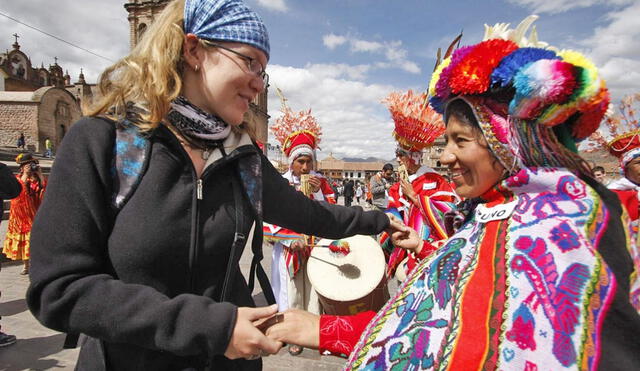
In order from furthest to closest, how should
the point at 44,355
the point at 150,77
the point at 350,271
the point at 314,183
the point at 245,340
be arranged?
the point at 314,183
the point at 44,355
the point at 350,271
the point at 150,77
the point at 245,340

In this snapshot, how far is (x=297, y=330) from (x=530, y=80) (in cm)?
114

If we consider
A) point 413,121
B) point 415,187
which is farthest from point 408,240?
point 415,187

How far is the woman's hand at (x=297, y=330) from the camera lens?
45.4 inches

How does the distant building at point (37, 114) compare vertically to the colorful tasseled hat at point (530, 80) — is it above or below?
above

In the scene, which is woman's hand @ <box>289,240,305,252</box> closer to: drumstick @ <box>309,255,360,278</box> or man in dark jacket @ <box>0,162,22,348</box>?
drumstick @ <box>309,255,360,278</box>

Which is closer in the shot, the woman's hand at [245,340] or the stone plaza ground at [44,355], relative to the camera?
the woman's hand at [245,340]

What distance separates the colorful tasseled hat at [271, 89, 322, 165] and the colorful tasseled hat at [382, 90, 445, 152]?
129 centimetres

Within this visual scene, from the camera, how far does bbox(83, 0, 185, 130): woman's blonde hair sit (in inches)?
44.1

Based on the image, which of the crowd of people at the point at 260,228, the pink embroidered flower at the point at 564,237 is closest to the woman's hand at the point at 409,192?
the crowd of people at the point at 260,228

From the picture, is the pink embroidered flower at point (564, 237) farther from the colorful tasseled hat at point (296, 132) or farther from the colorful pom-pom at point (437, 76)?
the colorful tasseled hat at point (296, 132)

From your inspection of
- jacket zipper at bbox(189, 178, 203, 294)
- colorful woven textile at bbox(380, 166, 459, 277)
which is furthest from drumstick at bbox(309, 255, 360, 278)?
jacket zipper at bbox(189, 178, 203, 294)

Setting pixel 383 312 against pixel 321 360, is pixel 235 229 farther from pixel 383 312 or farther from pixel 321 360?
pixel 321 360

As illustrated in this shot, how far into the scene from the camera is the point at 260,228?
1.38 m

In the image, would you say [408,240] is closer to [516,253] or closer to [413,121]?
[516,253]
